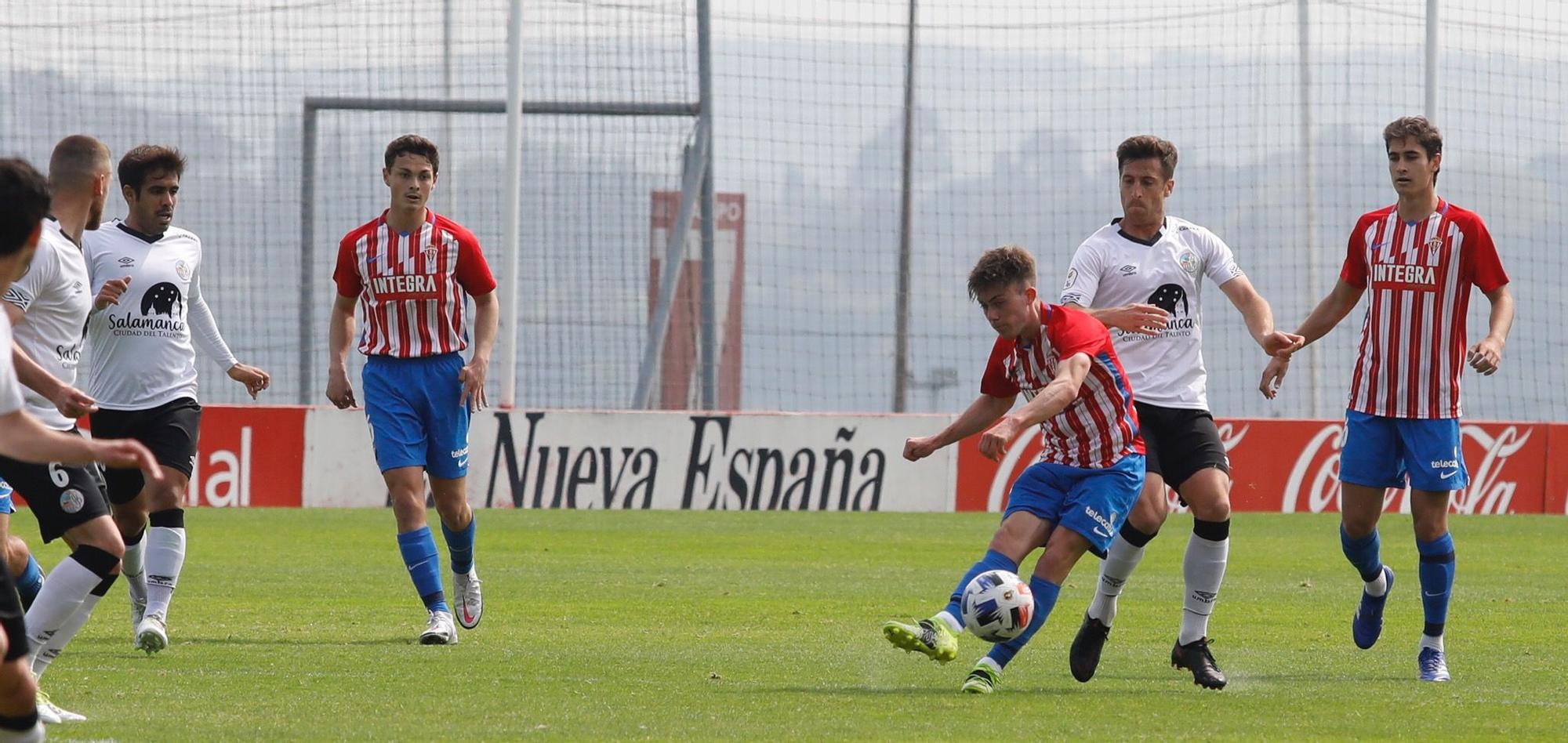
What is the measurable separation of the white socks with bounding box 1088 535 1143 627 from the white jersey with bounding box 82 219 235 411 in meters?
3.93

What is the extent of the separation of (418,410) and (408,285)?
0.57m

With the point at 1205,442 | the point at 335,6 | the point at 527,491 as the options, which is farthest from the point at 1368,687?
the point at 335,6

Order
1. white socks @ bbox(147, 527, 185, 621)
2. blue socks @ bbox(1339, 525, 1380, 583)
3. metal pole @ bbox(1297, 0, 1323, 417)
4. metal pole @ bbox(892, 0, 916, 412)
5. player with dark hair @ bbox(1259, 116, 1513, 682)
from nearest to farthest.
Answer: player with dark hair @ bbox(1259, 116, 1513, 682), white socks @ bbox(147, 527, 185, 621), blue socks @ bbox(1339, 525, 1380, 583), metal pole @ bbox(892, 0, 916, 412), metal pole @ bbox(1297, 0, 1323, 417)

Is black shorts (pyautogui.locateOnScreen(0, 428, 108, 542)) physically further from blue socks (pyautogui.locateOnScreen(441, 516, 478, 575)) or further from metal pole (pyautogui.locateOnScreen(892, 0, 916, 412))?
metal pole (pyautogui.locateOnScreen(892, 0, 916, 412))

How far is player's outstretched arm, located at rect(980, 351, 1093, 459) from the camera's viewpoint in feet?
19.8

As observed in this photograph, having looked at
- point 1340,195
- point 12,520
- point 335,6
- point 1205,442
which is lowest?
point 12,520

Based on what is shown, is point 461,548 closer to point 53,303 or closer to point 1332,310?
point 53,303

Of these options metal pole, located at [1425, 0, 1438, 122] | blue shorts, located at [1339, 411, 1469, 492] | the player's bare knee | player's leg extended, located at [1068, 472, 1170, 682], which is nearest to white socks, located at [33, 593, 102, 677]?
the player's bare knee

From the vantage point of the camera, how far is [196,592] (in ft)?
33.8

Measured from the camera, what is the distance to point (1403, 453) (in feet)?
25.7

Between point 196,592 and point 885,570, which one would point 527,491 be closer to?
point 885,570

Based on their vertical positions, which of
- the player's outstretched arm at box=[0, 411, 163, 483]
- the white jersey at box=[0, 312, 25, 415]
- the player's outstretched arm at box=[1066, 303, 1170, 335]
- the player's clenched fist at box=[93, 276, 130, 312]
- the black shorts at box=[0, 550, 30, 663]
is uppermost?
the player's clenched fist at box=[93, 276, 130, 312]

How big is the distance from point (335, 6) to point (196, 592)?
35.3ft

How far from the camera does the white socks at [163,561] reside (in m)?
7.80
